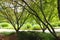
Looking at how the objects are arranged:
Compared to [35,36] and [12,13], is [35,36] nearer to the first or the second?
[35,36]

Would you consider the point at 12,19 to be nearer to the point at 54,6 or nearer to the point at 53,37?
the point at 54,6

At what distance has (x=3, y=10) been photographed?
11156 mm

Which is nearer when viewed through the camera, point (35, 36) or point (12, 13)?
point (35, 36)

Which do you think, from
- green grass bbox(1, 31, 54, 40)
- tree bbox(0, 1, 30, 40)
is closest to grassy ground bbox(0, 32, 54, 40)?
A: green grass bbox(1, 31, 54, 40)

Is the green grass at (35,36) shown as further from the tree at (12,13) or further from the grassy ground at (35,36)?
the tree at (12,13)

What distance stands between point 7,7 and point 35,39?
2.99m

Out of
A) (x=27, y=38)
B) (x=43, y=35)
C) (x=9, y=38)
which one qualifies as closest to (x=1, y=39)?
(x=9, y=38)

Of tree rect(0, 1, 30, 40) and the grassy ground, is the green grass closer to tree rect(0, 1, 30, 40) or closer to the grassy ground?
the grassy ground

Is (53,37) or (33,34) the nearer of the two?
(53,37)

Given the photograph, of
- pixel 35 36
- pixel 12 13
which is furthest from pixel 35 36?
pixel 12 13

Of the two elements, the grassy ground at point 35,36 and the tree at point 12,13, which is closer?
the grassy ground at point 35,36

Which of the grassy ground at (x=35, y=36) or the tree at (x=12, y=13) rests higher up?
the tree at (x=12, y=13)

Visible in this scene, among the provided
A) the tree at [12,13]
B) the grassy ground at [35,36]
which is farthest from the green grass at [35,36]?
the tree at [12,13]

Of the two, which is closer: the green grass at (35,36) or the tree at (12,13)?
the green grass at (35,36)
